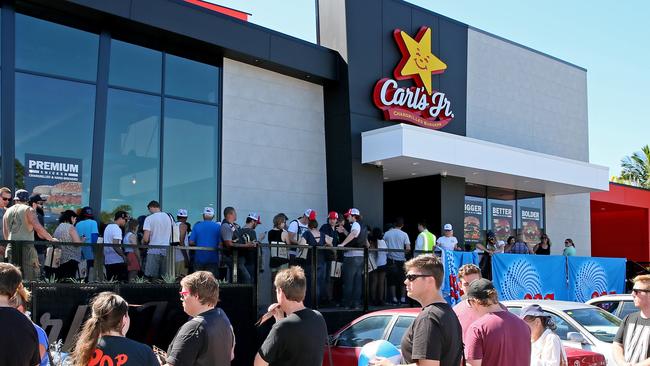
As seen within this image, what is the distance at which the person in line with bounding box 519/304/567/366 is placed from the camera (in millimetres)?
5629

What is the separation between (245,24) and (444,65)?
626 centimetres

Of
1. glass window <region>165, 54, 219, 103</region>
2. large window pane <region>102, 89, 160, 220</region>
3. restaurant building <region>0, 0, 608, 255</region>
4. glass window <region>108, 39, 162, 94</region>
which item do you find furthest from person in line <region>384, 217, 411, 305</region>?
glass window <region>108, 39, 162, 94</region>

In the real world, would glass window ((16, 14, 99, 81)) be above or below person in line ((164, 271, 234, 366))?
above

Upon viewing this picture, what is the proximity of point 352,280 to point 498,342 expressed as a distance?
299 inches

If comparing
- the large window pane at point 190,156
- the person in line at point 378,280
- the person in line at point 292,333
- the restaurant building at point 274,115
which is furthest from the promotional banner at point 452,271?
the person in line at point 292,333

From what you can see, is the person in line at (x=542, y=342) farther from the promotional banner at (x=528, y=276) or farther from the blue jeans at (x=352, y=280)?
the promotional banner at (x=528, y=276)

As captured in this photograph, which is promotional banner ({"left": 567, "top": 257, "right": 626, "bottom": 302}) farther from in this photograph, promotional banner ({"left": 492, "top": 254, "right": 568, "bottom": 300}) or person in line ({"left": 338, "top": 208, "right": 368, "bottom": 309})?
person in line ({"left": 338, "top": 208, "right": 368, "bottom": 309})

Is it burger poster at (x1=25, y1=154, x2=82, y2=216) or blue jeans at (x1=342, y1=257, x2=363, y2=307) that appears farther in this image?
burger poster at (x1=25, y1=154, x2=82, y2=216)

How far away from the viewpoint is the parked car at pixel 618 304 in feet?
35.0

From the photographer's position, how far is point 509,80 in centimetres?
2175

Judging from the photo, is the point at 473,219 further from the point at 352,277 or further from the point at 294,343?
the point at 294,343

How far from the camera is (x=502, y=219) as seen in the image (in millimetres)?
21875

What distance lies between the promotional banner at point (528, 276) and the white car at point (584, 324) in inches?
193

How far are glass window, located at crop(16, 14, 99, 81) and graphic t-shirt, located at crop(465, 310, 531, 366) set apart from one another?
1138 centimetres
